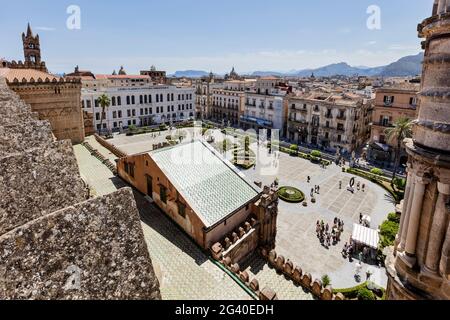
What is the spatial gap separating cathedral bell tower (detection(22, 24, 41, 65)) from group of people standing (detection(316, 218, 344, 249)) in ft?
199

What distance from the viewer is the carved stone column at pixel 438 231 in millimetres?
6941

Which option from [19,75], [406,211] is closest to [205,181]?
[406,211]

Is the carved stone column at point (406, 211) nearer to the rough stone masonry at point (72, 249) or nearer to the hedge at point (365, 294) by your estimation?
the rough stone masonry at point (72, 249)

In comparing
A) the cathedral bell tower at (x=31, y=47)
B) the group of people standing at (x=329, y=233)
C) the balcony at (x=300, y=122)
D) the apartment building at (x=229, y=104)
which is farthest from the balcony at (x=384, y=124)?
the cathedral bell tower at (x=31, y=47)

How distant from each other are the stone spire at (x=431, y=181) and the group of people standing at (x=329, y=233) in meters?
21.1

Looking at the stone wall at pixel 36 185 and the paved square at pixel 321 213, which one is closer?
the stone wall at pixel 36 185

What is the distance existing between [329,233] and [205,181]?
16358mm

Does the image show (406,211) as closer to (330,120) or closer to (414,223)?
(414,223)

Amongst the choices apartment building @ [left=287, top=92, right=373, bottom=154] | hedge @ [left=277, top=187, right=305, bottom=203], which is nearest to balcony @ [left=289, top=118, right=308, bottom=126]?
apartment building @ [left=287, top=92, right=373, bottom=154]

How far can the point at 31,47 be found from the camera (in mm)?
56500

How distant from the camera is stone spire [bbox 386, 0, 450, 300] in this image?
22.2 ft

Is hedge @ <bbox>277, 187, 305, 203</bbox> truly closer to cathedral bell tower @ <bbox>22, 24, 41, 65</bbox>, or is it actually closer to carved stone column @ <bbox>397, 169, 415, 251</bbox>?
carved stone column @ <bbox>397, 169, 415, 251</bbox>

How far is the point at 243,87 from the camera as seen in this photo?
313ft
